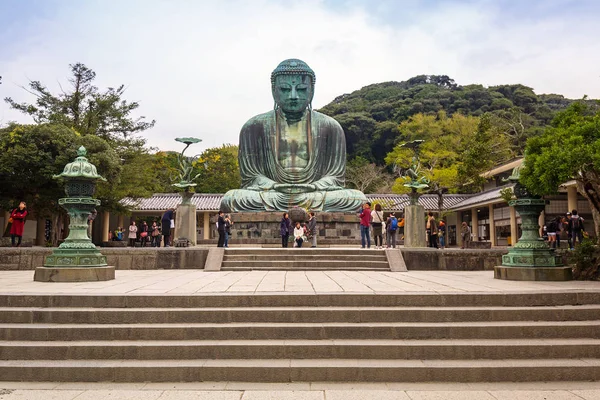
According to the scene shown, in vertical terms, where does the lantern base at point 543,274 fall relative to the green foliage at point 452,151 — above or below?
below

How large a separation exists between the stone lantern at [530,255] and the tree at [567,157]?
394mm

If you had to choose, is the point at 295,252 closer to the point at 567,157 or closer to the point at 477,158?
the point at 567,157

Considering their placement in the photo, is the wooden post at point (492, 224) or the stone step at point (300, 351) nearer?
the stone step at point (300, 351)

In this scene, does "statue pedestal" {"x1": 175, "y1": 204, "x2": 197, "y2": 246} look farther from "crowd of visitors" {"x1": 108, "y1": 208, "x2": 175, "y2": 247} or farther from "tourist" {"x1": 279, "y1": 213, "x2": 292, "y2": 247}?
"tourist" {"x1": 279, "y1": 213, "x2": 292, "y2": 247}

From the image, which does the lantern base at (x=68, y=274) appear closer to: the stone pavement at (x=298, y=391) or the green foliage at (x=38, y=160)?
the stone pavement at (x=298, y=391)

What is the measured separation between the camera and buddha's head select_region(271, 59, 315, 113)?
656 inches

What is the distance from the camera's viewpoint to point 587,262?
7.31 metres

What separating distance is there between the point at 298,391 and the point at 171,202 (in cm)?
2839

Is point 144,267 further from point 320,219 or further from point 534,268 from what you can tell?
point 534,268

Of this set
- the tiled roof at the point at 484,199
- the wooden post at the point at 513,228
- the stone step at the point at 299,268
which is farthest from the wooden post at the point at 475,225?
the stone step at the point at 299,268

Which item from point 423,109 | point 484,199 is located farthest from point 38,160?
point 423,109

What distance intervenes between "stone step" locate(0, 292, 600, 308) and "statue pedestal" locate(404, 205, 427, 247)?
7.64 m

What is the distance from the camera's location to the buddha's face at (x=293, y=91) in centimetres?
1666

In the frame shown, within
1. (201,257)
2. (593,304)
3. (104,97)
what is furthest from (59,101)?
(593,304)
